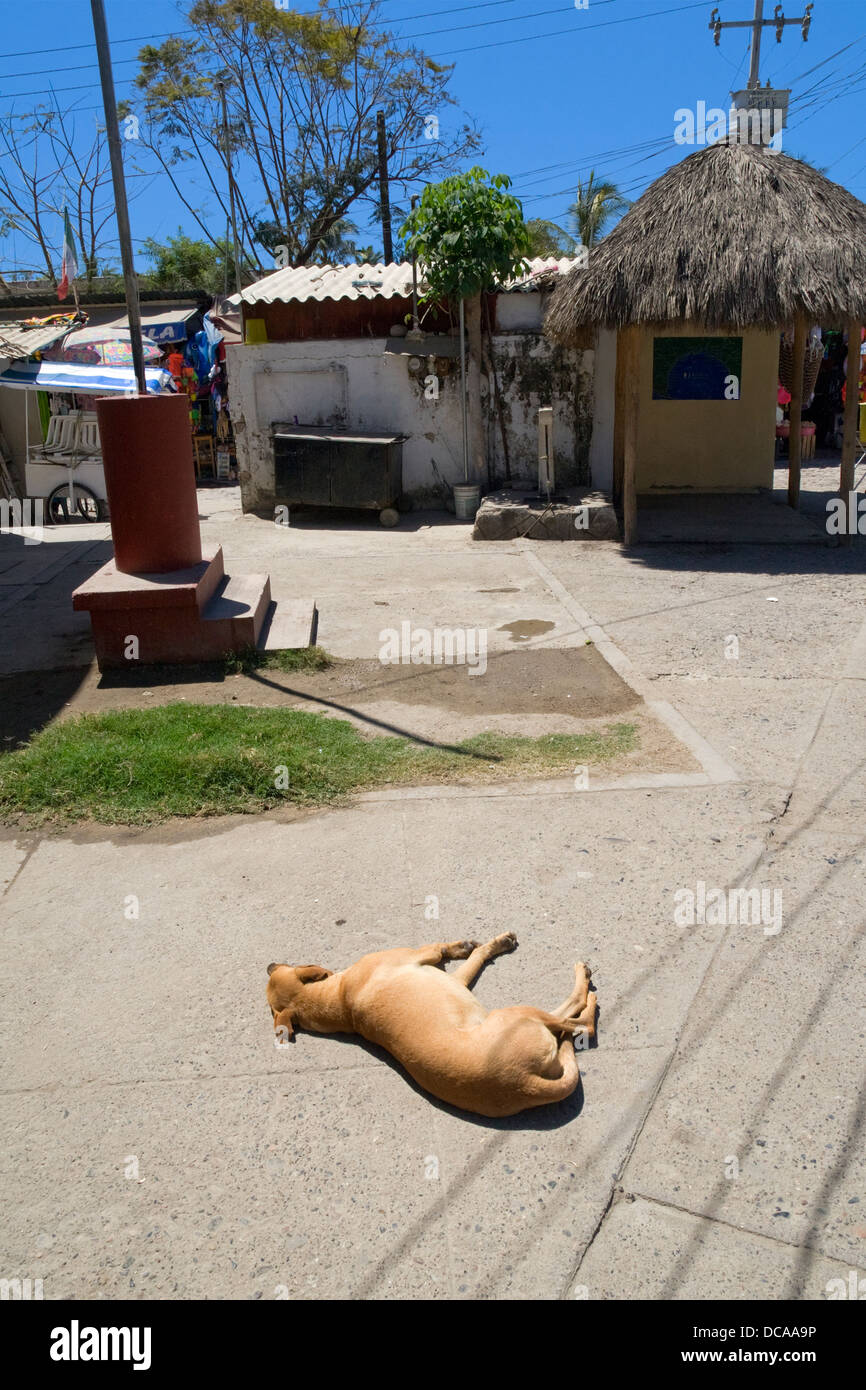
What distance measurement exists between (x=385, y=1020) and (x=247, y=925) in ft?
3.27

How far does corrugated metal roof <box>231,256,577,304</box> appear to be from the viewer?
13695mm

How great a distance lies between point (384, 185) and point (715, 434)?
1517 centimetres

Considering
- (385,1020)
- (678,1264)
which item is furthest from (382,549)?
(678,1264)

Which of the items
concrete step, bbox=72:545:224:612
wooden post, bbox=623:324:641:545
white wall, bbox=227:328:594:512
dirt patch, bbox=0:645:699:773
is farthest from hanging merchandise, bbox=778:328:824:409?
concrete step, bbox=72:545:224:612

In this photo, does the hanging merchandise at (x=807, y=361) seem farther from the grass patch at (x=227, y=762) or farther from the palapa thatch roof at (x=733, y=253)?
the grass patch at (x=227, y=762)

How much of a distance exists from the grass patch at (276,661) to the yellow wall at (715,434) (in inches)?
337

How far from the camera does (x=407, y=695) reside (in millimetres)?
6527

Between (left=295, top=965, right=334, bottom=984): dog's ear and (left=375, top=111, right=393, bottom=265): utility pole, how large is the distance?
2514 cm

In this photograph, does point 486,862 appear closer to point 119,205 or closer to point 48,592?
point 119,205

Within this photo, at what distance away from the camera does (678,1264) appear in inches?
95.5

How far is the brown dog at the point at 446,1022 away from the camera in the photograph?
2.89 m

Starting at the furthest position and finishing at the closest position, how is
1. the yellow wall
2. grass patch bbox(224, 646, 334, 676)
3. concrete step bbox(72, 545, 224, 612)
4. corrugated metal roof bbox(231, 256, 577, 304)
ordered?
the yellow wall < corrugated metal roof bbox(231, 256, 577, 304) < grass patch bbox(224, 646, 334, 676) < concrete step bbox(72, 545, 224, 612)

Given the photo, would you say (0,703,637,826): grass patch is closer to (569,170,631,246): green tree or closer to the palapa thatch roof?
the palapa thatch roof

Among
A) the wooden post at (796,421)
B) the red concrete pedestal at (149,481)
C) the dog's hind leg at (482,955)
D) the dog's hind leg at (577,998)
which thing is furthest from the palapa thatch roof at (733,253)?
the dog's hind leg at (577,998)
